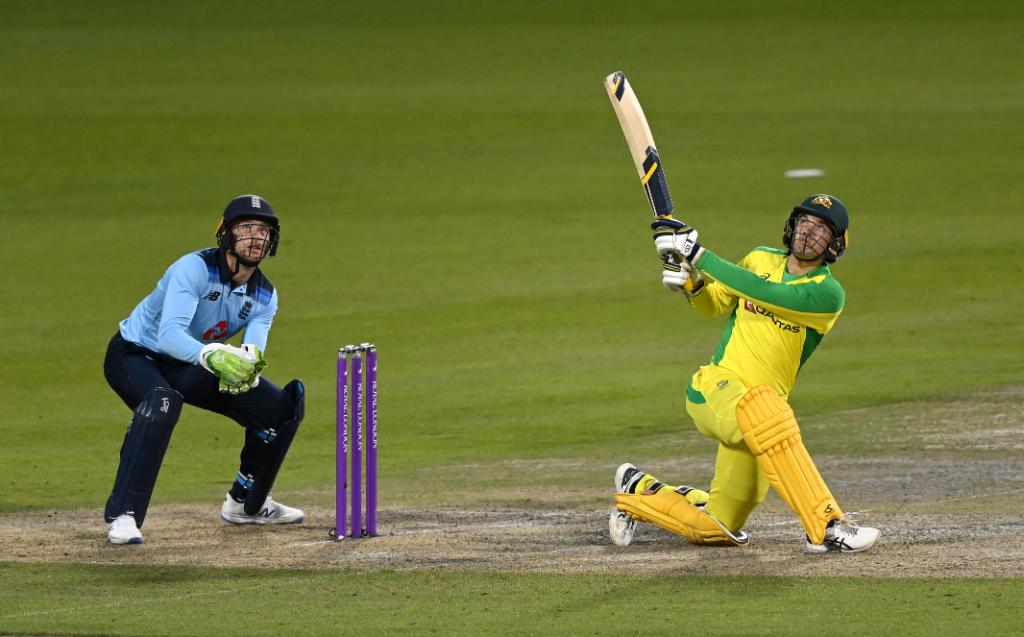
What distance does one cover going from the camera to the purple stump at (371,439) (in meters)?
9.00

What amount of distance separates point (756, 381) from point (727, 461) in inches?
16.9

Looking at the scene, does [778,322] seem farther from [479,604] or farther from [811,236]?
[479,604]

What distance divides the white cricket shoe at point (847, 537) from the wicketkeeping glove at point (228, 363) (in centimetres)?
291

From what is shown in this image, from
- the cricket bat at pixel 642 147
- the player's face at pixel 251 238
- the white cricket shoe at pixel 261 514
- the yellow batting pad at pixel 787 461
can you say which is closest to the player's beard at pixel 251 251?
the player's face at pixel 251 238

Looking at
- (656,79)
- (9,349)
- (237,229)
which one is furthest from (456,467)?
(656,79)

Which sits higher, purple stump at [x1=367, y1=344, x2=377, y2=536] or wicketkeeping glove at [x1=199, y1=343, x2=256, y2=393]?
wicketkeeping glove at [x1=199, y1=343, x2=256, y2=393]

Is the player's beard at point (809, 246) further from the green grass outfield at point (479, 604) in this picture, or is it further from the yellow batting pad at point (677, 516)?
the green grass outfield at point (479, 604)

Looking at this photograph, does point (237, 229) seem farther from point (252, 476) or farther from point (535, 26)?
point (535, 26)

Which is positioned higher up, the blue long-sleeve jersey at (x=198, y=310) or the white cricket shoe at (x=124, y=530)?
the blue long-sleeve jersey at (x=198, y=310)

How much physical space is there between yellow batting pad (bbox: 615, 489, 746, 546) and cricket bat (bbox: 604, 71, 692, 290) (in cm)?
143

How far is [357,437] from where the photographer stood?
9.02 metres

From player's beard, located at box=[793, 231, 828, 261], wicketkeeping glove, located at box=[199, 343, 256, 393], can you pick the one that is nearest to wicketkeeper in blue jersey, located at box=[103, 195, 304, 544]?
wicketkeeping glove, located at box=[199, 343, 256, 393]

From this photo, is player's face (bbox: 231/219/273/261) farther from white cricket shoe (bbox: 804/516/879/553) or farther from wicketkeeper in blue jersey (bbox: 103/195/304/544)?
white cricket shoe (bbox: 804/516/879/553)

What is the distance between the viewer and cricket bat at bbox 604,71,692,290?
357 inches
